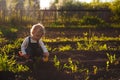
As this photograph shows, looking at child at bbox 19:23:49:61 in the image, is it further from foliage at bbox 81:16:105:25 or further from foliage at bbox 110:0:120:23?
foliage at bbox 110:0:120:23

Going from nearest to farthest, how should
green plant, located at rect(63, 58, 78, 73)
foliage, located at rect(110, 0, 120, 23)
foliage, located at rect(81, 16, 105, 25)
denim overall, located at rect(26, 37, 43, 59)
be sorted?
green plant, located at rect(63, 58, 78, 73) < denim overall, located at rect(26, 37, 43, 59) < foliage, located at rect(81, 16, 105, 25) < foliage, located at rect(110, 0, 120, 23)

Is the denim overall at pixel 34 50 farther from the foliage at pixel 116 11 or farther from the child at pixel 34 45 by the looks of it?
the foliage at pixel 116 11

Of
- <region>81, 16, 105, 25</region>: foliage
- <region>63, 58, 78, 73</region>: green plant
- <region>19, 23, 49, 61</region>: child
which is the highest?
<region>19, 23, 49, 61</region>: child

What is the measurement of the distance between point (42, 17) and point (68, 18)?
174 centimetres

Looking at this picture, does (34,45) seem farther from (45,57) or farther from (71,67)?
(71,67)

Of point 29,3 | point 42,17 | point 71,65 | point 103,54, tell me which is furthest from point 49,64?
point 29,3

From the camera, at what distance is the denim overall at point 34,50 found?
7.64 meters

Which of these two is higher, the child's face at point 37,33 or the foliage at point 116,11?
the child's face at point 37,33

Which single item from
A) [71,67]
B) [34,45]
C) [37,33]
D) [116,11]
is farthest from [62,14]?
[71,67]

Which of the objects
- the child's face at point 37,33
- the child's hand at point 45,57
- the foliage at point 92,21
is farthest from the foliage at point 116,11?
the child's hand at point 45,57

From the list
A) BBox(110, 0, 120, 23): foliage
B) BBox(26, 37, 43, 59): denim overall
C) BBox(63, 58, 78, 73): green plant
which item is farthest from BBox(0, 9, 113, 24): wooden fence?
BBox(63, 58, 78, 73): green plant

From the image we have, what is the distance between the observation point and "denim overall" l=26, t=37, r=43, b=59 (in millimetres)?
7645

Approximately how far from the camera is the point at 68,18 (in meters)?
26.1

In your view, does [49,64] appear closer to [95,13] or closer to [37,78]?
[37,78]
